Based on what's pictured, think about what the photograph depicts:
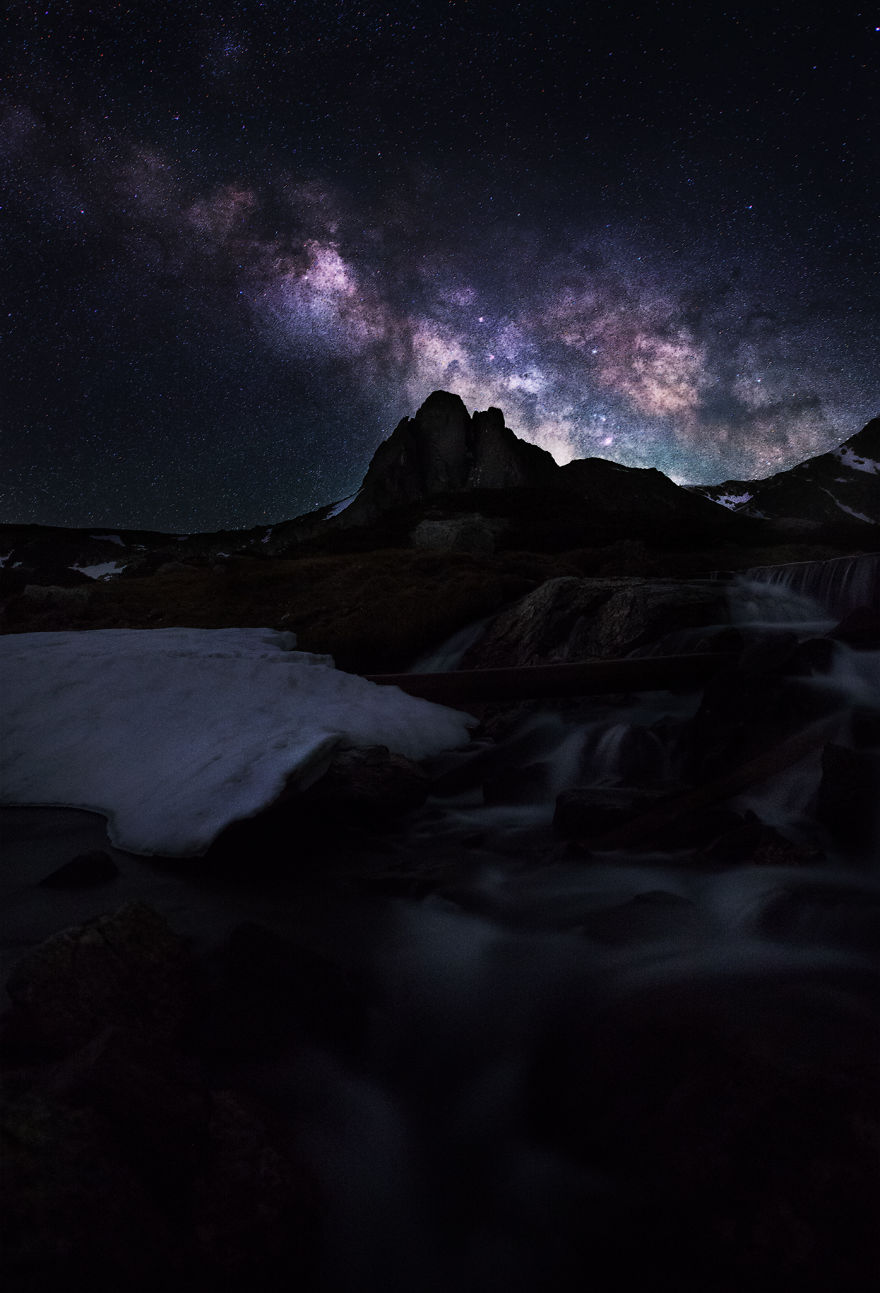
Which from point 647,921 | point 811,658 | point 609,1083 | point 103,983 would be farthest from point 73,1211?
point 811,658

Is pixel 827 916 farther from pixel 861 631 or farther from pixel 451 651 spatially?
pixel 451 651

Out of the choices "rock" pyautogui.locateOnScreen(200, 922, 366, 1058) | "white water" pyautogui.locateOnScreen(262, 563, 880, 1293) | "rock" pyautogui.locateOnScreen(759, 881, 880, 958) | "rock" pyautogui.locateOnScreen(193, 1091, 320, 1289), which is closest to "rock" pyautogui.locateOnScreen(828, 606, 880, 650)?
"white water" pyautogui.locateOnScreen(262, 563, 880, 1293)

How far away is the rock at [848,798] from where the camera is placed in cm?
455

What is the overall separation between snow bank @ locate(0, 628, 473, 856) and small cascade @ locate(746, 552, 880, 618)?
43.2ft

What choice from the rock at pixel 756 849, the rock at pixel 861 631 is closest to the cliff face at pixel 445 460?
the rock at pixel 861 631

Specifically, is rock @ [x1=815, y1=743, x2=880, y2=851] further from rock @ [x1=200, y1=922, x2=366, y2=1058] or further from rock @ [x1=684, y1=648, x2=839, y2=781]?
rock @ [x1=200, y1=922, x2=366, y2=1058]

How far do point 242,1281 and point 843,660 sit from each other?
8.09 metres

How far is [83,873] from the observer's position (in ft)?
14.1

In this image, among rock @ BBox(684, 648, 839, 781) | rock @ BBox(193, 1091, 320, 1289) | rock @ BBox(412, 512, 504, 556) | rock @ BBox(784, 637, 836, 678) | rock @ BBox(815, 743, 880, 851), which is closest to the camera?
rock @ BBox(193, 1091, 320, 1289)

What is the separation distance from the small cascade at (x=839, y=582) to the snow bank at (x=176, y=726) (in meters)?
13.2

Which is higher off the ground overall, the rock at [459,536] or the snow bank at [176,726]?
the rock at [459,536]

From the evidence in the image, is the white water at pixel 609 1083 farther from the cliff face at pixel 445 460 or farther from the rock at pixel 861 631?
the cliff face at pixel 445 460

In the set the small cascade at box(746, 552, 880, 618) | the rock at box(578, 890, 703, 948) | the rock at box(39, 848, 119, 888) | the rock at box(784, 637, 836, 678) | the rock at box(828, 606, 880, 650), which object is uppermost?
the small cascade at box(746, 552, 880, 618)

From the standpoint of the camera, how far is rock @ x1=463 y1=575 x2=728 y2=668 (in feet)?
38.2
